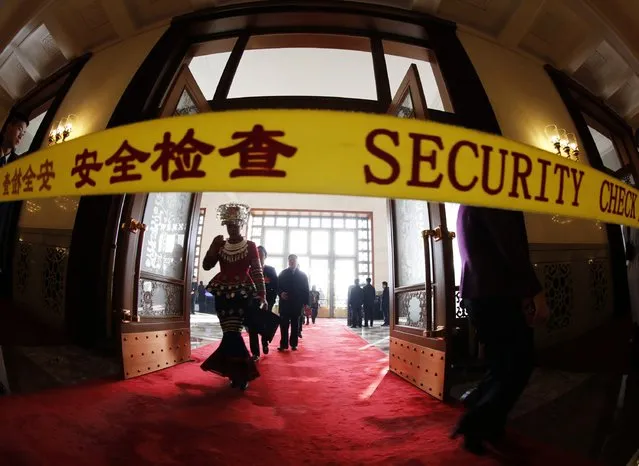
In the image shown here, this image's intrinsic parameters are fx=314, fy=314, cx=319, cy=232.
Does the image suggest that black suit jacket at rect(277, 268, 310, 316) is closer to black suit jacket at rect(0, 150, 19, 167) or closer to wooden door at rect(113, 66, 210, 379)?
wooden door at rect(113, 66, 210, 379)

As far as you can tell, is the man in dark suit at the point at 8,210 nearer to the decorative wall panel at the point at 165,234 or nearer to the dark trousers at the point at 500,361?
the decorative wall panel at the point at 165,234

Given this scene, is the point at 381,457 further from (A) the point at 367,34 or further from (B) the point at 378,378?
(A) the point at 367,34

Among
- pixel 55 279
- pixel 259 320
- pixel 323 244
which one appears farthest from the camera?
pixel 323 244

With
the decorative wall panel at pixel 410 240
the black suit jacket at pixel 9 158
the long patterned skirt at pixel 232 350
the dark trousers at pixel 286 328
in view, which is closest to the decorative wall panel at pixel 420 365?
the decorative wall panel at pixel 410 240

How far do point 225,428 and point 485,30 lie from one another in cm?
107

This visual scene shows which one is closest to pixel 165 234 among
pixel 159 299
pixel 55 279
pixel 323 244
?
pixel 159 299

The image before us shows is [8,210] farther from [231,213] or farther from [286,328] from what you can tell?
[286,328]

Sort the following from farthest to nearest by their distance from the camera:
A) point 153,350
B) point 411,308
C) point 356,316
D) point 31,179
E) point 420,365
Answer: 1. point 356,316
2. point 411,308
3. point 420,365
4. point 153,350
5. point 31,179

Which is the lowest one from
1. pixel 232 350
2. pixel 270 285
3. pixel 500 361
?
pixel 232 350

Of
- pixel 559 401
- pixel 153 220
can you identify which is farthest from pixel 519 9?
pixel 153 220

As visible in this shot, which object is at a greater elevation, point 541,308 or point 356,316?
point 541,308

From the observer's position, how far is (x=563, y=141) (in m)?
0.62

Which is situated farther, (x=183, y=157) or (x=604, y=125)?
(x=604, y=125)

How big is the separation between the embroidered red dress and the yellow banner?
89cm
